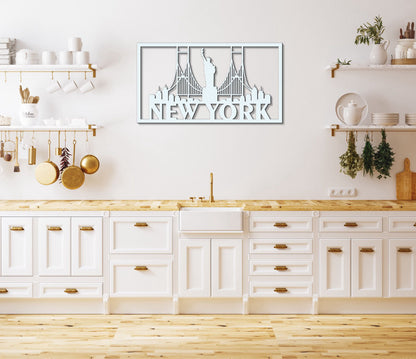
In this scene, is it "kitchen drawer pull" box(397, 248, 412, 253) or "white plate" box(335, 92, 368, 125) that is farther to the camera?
"white plate" box(335, 92, 368, 125)

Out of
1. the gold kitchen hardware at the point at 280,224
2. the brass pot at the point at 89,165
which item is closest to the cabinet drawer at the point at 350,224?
the gold kitchen hardware at the point at 280,224

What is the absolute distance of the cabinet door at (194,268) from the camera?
431 cm

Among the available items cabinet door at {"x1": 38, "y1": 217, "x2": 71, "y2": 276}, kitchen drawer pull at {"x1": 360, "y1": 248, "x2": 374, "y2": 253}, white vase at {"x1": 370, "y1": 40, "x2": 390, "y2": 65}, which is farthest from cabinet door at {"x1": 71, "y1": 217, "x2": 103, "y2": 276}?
white vase at {"x1": 370, "y1": 40, "x2": 390, "y2": 65}

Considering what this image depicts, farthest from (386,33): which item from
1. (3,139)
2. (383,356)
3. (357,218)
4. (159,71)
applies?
Answer: (3,139)

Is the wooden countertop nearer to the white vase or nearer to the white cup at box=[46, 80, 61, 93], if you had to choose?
the white cup at box=[46, 80, 61, 93]

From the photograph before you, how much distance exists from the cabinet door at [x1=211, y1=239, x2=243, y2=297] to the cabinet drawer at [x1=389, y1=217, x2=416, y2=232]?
1141 millimetres

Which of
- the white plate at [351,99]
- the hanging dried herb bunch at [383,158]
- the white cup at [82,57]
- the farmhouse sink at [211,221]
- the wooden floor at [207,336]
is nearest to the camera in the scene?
the wooden floor at [207,336]

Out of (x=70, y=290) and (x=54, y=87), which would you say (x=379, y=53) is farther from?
(x=70, y=290)

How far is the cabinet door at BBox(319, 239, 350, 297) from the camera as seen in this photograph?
4316 mm

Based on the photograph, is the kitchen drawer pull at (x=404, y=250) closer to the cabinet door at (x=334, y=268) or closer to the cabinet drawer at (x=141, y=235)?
the cabinet door at (x=334, y=268)

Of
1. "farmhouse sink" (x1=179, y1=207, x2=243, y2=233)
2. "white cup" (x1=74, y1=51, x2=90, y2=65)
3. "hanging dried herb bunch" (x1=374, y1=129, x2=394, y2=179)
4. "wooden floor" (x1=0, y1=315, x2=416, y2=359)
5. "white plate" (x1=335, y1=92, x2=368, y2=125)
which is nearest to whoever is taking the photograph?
"wooden floor" (x1=0, y1=315, x2=416, y2=359)

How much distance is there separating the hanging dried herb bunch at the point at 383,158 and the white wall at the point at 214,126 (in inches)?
6.8

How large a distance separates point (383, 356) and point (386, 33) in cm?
265

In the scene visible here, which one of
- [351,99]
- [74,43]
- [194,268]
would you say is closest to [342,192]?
[351,99]
